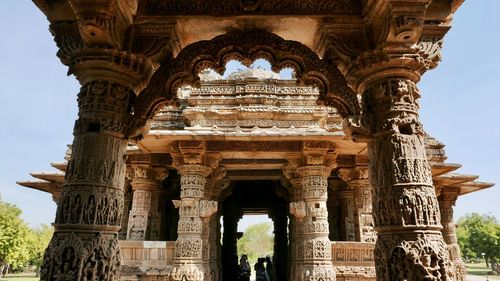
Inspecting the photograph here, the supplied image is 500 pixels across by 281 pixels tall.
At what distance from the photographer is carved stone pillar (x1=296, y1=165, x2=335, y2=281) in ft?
25.3

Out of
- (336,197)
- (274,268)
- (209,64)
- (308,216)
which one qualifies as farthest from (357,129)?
(274,268)

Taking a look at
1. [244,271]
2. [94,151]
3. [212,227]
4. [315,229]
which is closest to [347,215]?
[315,229]

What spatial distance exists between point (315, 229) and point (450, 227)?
203 inches

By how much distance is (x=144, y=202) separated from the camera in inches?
370

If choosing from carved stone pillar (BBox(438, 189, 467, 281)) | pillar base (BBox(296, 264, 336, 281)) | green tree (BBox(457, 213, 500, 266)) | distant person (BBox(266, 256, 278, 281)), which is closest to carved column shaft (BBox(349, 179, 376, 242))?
pillar base (BBox(296, 264, 336, 281))

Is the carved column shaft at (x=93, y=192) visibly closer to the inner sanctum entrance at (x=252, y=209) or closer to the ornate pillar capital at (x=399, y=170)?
the ornate pillar capital at (x=399, y=170)

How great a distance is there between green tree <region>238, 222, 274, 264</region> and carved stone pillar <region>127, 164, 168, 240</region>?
57.9 meters

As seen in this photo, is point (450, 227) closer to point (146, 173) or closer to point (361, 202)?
point (361, 202)

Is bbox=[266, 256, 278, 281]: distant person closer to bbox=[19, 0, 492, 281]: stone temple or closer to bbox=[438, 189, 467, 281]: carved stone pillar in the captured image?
bbox=[438, 189, 467, 281]: carved stone pillar

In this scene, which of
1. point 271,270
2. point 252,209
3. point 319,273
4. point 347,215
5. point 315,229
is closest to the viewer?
point 319,273

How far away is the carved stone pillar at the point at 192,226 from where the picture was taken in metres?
7.70

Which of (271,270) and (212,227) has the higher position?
(212,227)

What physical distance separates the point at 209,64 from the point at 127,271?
20.9 ft

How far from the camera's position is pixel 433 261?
2.69 meters
